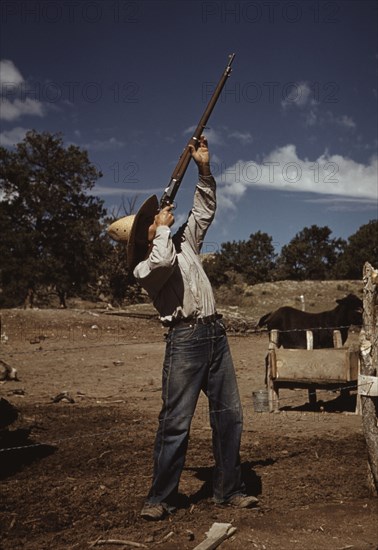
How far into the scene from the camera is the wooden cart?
23.4 feet

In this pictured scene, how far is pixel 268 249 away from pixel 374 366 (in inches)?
1543

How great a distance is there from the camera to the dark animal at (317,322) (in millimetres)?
9336

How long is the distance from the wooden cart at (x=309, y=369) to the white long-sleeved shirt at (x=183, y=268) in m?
3.86

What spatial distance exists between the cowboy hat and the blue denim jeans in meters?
0.62

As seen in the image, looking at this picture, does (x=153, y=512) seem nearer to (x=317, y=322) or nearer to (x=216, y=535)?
(x=216, y=535)

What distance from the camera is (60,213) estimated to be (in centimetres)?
2775

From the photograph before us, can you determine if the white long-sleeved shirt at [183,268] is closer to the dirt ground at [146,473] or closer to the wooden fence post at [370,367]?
the dirt ground at [146,473]

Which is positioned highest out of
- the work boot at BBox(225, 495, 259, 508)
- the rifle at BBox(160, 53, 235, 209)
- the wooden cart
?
the rifle at BBox(160, 53, 235, 209)

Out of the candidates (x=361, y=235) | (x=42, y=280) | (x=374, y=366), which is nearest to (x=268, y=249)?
(x=361, y=235)

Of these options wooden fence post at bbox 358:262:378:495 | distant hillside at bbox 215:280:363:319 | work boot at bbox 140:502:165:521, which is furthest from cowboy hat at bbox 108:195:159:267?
distant hillside at bbox 215:280:363:319

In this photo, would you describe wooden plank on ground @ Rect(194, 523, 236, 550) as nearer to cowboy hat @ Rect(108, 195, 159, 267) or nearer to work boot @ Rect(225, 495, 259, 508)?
work boot @ Rect(225, 495, 259, 508)

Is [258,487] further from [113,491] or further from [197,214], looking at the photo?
[197,214]

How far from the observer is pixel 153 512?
11.7ft

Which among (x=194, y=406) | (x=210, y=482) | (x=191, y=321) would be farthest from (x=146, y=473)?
(x=191, y=321)
